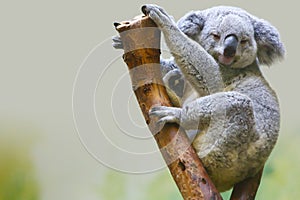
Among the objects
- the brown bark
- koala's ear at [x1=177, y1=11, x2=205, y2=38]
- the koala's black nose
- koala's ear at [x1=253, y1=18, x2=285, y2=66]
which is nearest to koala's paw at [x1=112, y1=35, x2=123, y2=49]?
the brown bark

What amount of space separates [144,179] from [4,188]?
636 mm

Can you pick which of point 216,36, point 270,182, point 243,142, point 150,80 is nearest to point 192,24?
point 216,36

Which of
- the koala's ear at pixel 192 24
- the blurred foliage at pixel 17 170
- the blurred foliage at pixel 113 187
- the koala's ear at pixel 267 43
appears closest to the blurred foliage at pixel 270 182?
the blurred foliage at pixel 113 187

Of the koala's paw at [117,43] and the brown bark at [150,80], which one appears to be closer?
the brown bark at [150,80]

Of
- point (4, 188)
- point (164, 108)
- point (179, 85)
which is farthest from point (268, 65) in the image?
point (4, 188)

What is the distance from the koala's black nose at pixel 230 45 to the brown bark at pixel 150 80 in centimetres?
27

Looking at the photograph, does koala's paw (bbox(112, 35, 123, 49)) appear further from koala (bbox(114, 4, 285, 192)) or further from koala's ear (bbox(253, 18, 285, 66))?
koala's ear (bbox(253, 18, 285, 66))

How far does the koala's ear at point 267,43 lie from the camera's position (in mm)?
1989

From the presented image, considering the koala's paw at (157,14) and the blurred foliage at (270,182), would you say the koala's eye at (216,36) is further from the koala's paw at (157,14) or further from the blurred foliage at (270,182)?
the blurred foliage at (270,182)

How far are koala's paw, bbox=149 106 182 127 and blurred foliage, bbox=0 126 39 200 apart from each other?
739 millimetres

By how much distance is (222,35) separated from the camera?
6.20ft

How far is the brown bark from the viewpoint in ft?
5.38

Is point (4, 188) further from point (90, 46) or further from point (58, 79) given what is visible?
point (90, 46)

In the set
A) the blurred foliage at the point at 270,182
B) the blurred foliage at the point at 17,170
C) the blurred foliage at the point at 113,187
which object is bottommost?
the blurred foliage at the point at 270,182
